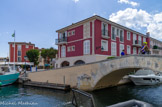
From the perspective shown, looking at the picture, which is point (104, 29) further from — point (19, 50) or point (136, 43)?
point (19, 50)

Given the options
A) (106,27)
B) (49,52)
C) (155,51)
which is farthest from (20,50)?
(155,51)

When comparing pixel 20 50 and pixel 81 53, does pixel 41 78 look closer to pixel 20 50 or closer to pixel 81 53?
pixel 81 53

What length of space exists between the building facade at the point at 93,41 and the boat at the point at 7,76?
8261mm

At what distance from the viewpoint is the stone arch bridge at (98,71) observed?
10464 mm

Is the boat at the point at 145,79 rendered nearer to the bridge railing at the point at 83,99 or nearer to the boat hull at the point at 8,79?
the bridge railing at the point at 83,99

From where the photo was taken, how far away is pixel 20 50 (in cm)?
4472

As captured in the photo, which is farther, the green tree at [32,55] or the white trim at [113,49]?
the green tree at [32,55]

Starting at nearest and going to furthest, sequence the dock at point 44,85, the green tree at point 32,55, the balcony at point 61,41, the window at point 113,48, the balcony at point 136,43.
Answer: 1. the dock at point 44,85
2. the window at point 113,48
3. the balcony at point 61,41
4. the balcony at point 136,43
5. the green tree at point 32,55

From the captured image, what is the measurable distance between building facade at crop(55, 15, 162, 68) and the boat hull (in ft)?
26.7

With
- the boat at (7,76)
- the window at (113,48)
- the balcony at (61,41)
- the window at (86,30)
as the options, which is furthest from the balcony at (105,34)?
the boat at (7,76)

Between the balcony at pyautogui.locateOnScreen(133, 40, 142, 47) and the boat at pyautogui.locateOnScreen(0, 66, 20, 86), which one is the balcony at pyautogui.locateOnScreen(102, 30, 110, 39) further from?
the boat at pyautogui.locateOnScreen(0, 66, 20, 86)

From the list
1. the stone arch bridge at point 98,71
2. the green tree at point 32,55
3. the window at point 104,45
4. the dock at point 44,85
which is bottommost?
the dock at point 44,85

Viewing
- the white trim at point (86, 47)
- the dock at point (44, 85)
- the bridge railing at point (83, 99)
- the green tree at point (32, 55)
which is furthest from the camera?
the green tree at point (32, 55)

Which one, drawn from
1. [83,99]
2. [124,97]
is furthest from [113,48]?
[83,99]
